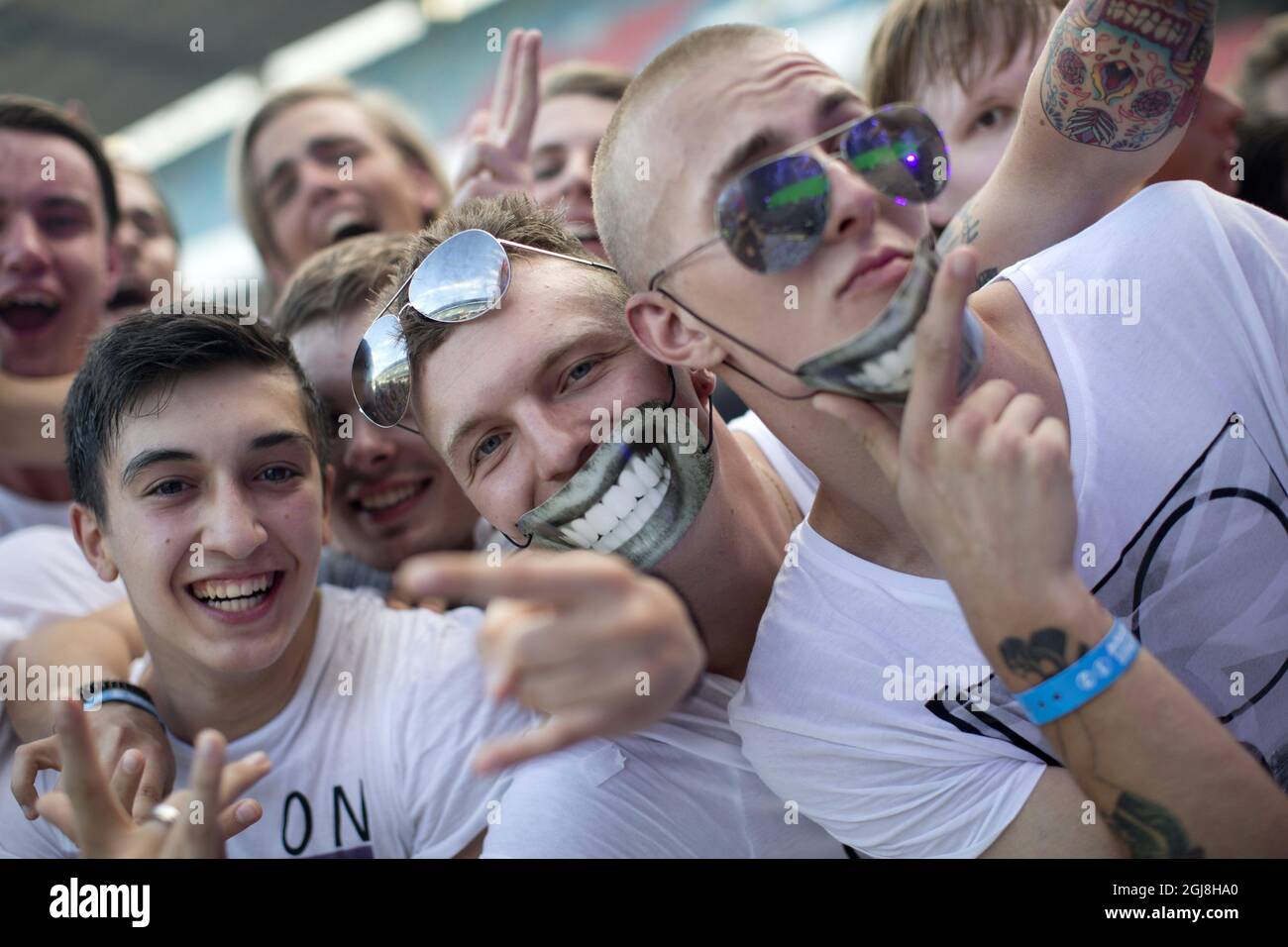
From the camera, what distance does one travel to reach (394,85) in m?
13.8

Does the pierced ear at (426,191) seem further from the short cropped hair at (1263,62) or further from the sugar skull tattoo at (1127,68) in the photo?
the short cropped hair at (1263,62)

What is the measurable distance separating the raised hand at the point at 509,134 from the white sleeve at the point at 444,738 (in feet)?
5.05

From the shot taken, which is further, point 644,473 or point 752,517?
point 752,517

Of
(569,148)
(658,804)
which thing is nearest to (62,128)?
(569,148)

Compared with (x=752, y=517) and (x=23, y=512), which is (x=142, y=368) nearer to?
(x=752, y=517)

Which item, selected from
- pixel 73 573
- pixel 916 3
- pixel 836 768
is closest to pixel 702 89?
pixel 836 768

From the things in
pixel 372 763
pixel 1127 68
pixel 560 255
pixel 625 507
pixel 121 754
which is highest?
pixel 1127 68

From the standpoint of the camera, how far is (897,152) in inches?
77.0

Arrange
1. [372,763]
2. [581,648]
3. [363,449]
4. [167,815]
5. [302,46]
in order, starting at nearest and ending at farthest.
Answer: [581,648], [167,815], [372,763], [363,449], [302,46]

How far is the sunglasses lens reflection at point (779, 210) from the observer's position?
1.88m

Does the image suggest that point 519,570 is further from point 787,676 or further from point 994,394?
point 787,676

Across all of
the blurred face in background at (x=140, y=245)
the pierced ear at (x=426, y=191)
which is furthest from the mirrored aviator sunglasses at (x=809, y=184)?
the blurred face in background at (x=140, y=245)

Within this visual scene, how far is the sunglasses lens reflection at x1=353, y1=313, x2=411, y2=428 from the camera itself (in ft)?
8.18

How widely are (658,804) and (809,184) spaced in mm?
1341
